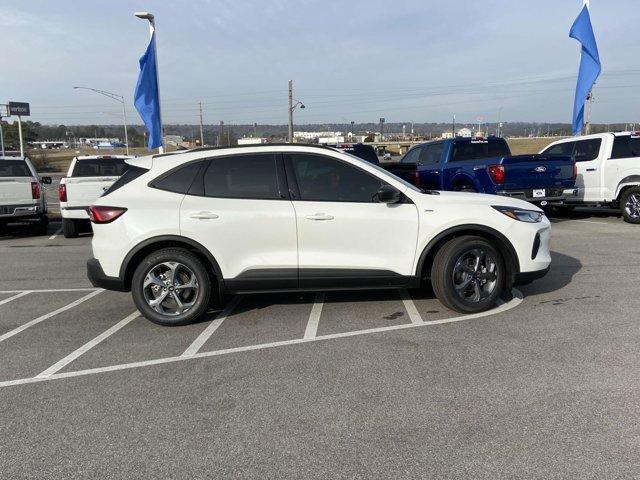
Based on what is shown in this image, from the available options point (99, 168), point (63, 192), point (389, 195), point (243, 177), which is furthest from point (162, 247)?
point (99, 168)

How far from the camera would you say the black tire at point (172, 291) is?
514cm

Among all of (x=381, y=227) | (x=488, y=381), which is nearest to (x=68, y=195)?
(x=381, y=227)

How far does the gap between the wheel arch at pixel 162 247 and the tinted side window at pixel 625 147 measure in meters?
10.5

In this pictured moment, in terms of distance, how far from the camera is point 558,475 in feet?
8.93

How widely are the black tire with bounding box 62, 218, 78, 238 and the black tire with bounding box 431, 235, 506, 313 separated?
29.7 ft

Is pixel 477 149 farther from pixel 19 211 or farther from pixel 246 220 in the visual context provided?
pixel 19 211

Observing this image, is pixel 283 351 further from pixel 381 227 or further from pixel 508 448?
pixel 508 448

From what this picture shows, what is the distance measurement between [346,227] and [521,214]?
1907 mm

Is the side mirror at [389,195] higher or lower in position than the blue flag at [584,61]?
lower

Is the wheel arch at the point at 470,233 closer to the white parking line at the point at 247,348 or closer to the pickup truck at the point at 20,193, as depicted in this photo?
the white parking line at the point at 247,348

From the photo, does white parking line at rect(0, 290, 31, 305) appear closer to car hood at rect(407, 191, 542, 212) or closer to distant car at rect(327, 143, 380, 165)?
car hood at rect(407, 191, 542, 212)

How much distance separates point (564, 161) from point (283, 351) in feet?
28.5

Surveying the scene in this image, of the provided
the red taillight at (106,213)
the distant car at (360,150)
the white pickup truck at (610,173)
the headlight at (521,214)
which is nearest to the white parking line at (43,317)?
the red taillight at (106,213)

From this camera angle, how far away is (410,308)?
5.66m
